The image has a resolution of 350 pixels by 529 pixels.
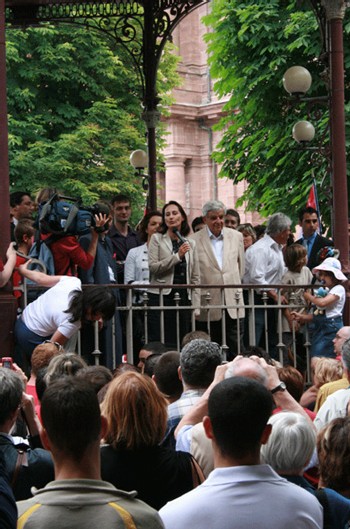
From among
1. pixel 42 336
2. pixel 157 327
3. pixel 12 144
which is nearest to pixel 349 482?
pixel 42 336

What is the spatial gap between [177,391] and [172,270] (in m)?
5.19

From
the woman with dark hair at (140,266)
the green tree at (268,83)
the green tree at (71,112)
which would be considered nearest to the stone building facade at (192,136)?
the green tree at (71,112)

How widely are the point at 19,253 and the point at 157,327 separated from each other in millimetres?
2054

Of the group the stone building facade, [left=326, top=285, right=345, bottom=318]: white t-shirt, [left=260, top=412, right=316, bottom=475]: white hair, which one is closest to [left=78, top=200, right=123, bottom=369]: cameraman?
[left=326, top=285, right=345, bottom=318]: white t-shirt

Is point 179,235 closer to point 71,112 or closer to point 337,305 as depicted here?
point 337,305

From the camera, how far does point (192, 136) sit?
2421 inches

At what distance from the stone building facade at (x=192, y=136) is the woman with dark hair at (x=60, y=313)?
49786 mm

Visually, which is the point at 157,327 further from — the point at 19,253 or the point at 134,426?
the point at 134,426

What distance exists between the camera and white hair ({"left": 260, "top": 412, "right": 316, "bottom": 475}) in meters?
4.78

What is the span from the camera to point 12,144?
36938 mm

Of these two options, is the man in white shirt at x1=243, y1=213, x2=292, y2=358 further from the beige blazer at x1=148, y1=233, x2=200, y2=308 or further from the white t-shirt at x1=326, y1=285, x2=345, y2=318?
the beige blazer at x1=148, y1=233, x2=200, y2=308

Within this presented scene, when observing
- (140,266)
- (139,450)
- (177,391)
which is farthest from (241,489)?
(140,266)

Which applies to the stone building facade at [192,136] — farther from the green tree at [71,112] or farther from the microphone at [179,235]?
the microphone at [179,235]

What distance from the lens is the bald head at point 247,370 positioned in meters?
5.74
